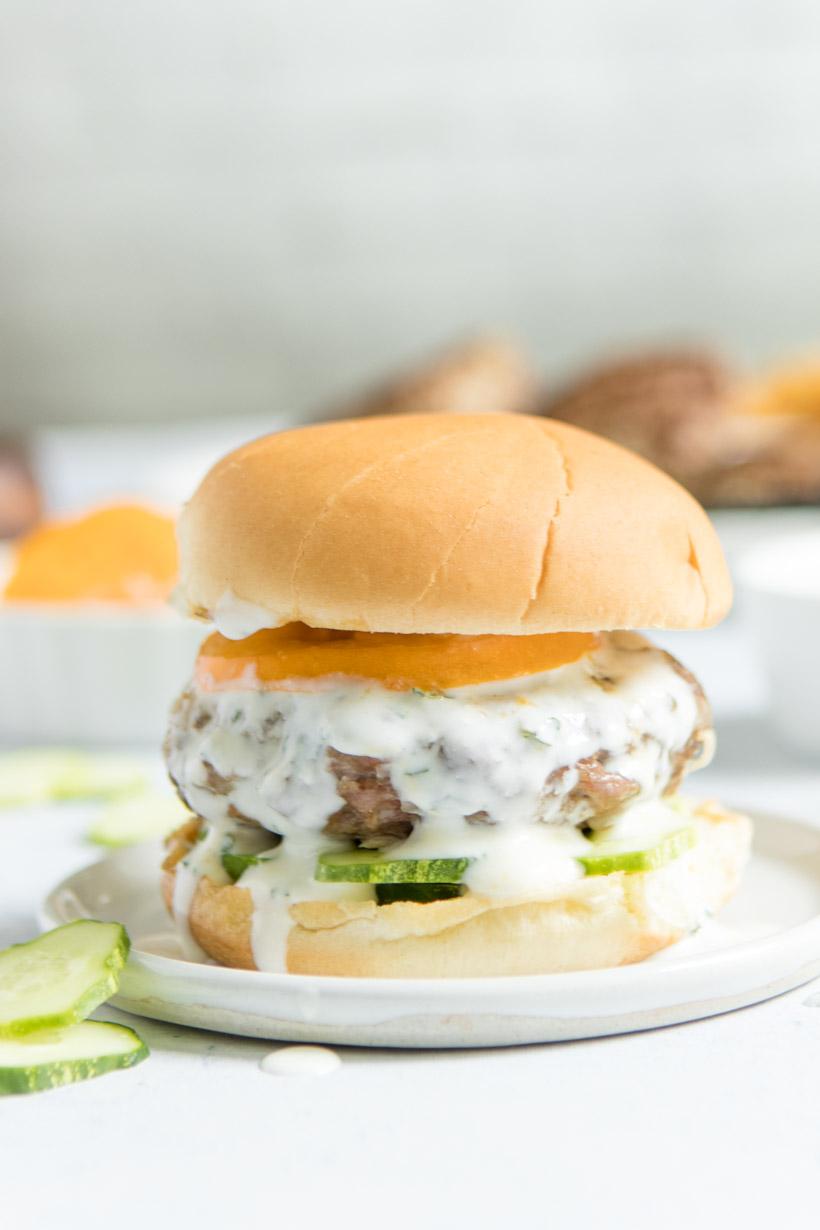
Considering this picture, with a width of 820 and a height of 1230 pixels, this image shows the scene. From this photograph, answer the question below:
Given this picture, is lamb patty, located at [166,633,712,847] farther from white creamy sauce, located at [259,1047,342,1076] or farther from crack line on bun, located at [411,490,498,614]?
white creamy sauce, located at [259,1047,342,1076]

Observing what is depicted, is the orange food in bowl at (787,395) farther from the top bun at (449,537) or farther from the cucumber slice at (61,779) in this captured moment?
the top bun at (449,537)

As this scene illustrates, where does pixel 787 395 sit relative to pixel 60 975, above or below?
below

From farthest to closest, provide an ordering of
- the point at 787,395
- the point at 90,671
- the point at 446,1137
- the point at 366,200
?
the point at 366,200 < the point at 787,395 < the point at 90,671 < the point at 446,1137

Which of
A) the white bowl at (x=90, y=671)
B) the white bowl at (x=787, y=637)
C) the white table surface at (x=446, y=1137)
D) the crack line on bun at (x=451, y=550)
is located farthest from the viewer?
the white bowl at (x=90, y=671)

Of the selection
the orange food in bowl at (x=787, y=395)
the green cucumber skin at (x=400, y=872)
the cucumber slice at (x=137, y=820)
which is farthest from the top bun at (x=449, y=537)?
the orange food in bowl at (x=787, y=395)

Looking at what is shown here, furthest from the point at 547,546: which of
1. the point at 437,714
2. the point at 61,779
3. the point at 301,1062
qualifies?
the point at 61,779

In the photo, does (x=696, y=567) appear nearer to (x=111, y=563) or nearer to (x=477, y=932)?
(x=477, y=932)

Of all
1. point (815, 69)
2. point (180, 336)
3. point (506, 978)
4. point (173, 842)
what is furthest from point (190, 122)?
point (506, 978)

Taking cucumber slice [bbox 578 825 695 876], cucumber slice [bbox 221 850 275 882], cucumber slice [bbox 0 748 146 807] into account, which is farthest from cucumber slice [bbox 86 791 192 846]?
cucumber slice [bbox 578 825 695 876]
